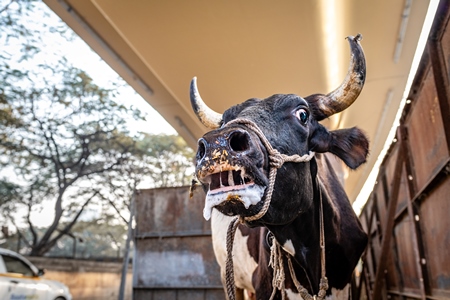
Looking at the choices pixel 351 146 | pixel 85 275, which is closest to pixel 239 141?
pixel 351 146

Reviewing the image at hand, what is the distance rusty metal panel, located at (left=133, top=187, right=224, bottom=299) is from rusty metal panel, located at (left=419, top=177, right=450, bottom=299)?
15.4 feet

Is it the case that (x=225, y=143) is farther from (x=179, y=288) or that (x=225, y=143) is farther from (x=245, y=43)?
(x=179, y=288)

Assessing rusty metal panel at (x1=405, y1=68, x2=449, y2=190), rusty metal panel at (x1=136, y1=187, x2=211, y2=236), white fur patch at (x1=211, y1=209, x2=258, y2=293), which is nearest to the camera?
rusty metal panel at (x1=405, y1=68, x2=449, y2=190)

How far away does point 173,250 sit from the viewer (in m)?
8.47

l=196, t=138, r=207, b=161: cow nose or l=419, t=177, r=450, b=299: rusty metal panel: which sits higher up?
l=196, t=138, r=207, b=161: cow nose

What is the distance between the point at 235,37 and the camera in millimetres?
5285

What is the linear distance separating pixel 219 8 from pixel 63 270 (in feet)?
42.9

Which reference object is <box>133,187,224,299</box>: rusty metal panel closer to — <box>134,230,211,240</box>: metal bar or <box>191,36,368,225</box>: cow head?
<box>134,230,211,240</box>: metal bar

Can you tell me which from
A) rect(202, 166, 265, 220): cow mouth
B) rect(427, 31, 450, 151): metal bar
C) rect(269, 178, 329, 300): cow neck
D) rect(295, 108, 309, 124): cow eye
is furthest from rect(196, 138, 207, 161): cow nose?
rect(427, 31, 450, 151): metal bar

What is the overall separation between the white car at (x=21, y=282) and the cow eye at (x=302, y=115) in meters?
8.08

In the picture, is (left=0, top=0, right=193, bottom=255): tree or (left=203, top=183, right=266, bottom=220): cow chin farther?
(left=0, top=0, right=193, bottom=255): tree

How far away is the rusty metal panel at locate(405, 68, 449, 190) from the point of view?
3354 mm

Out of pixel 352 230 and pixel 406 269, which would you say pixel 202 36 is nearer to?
pixel 352 230

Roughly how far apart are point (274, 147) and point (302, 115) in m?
0.46
